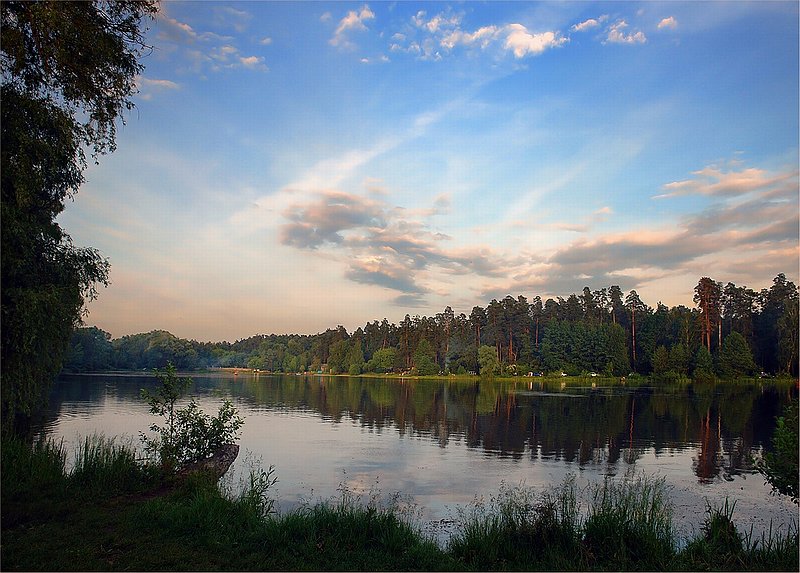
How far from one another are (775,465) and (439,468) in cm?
1264

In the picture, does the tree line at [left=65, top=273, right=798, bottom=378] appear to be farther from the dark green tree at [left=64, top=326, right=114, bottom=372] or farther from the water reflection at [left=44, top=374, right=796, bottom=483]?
the water reflection at [left=44, top=374, right=796, bottom=483]

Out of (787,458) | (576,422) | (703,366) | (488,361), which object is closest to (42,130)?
(787,458)

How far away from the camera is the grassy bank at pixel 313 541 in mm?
8617

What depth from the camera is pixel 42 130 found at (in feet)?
36.8

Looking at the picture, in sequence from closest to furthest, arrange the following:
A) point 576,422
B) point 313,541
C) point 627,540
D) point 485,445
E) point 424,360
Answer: point 313,541 → point 627,540 → point 485,445 → point 576,422 → point 424,360

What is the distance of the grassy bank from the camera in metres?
8.62

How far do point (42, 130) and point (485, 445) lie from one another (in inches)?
889

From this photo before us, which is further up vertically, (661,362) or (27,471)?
(661,362)

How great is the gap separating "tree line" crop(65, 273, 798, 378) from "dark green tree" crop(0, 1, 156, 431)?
62.2m

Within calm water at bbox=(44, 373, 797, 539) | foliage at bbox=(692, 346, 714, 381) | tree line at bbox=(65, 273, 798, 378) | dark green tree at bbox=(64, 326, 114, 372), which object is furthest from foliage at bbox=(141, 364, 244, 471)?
dark green tree at bbox=(64, 326, 114, 372)

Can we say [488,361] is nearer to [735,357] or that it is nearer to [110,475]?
[735,357]

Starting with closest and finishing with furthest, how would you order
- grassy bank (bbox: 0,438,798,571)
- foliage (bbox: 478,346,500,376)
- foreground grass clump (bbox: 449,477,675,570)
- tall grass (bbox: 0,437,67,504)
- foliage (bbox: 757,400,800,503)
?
grassy bank (bbox: 0,438,798,571) → foreground grass clump (bbox: 449,477,675,570) → foliage (bbox: 757,400,800,503) → tall grass (bbox: 0,437,67,504) → foliage (bbox: 478,346,500,376)

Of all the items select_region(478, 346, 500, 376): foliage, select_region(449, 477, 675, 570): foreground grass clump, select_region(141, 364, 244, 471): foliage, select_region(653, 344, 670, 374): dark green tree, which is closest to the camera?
select_region(449, 477, 675, 570): foreground grass clump

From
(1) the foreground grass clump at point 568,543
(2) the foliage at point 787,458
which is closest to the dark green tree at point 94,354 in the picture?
(1) the foreground grass clump at point 568,543
